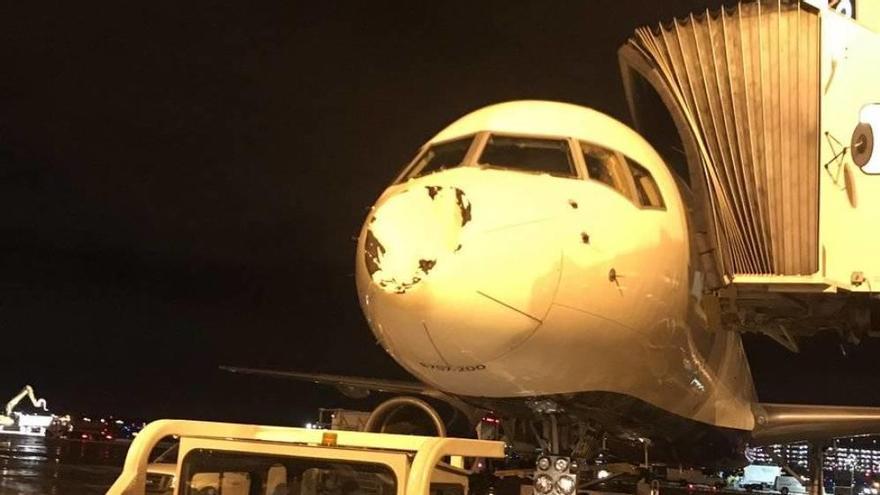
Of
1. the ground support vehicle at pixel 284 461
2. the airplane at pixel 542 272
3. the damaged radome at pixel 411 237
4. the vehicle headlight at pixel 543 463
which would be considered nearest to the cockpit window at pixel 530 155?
the airplane at pixel 542 272

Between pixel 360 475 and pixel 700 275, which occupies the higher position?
pixel 700 275

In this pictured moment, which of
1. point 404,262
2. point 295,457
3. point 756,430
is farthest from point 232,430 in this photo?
point 756,430

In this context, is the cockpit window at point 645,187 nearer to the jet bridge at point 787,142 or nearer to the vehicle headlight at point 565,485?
the jet bridge at point 787,142

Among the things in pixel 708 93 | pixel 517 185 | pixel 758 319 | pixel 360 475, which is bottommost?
pixel 360 475

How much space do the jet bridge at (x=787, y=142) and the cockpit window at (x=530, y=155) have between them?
3.90 ft

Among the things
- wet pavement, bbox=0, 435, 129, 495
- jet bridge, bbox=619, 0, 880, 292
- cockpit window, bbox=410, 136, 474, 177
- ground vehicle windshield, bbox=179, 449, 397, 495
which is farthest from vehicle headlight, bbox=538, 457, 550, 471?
wet pavement, bbox=0, 435, 129, 495

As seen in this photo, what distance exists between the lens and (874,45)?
778 cm

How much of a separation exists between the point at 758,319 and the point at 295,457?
517 cm

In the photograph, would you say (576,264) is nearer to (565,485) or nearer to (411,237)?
(411,237)

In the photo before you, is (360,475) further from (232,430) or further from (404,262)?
(404,262)

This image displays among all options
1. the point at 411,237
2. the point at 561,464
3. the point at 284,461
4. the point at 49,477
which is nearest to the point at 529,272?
the point at 411,237

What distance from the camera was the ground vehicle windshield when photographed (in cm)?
448

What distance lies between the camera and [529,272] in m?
6.68

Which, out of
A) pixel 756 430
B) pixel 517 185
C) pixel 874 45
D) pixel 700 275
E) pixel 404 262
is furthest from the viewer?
pixel 756 430
